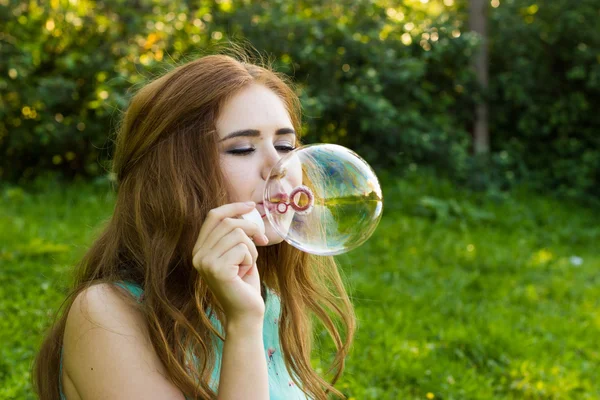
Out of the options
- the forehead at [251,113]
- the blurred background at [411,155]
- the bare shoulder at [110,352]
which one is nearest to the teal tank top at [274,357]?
the bare shoulder at [110,352]

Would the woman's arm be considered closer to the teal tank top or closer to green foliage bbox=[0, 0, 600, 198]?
the teal tank top

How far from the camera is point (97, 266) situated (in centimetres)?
205

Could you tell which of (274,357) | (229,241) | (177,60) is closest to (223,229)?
(229,241)

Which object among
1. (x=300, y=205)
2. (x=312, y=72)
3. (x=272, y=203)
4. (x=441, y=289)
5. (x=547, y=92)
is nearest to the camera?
(x=272, y=203)

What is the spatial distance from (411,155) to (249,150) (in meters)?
5.02

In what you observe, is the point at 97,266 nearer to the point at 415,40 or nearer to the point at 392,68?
the point at 392,68

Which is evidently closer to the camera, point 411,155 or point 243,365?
point 243,365

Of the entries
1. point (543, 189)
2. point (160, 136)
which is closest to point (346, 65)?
point (543, 189)

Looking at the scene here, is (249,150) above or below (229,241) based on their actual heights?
above

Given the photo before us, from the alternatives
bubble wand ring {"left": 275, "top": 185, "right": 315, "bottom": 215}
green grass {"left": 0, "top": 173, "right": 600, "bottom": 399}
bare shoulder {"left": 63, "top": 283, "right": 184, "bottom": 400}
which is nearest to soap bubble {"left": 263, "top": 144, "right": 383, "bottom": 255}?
bubble wand ring {"left": 275, "top": 185, "right": 315, "bottom": 215}

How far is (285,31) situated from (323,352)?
3.61 meters

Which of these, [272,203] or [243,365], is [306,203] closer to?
[272,203]

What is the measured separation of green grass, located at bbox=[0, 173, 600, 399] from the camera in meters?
3.31

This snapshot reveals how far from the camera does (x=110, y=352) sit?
1738mm
